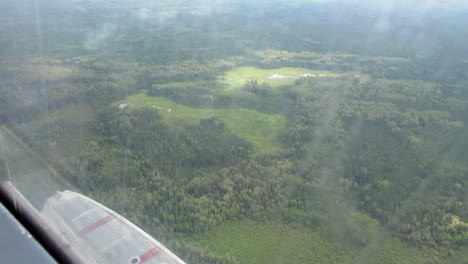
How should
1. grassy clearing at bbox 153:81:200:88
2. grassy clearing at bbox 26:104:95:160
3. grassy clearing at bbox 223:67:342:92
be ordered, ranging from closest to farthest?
grassy clearing at bbox 26:104:95:160 < grassy clearing at bbox 153:81:200:88 < grassy clearing at bbox 223:67:342:92

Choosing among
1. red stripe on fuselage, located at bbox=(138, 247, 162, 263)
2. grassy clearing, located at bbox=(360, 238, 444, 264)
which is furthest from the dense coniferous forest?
red stripe on fuselage, located at bbox=(138, 247, 162, 263)

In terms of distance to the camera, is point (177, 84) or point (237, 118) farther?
point (177, 84)

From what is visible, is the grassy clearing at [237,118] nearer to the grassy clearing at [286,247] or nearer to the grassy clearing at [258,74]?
the grassy clearing at [258,74]

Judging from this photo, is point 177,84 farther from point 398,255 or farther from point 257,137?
point 398,255

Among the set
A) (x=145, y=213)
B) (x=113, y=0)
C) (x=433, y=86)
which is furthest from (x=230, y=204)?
(x=113, y=0)

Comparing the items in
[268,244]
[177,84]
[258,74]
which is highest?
[258,74]

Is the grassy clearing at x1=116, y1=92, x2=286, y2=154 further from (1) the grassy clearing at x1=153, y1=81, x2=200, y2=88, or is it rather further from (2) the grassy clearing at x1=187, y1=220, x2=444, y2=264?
(2) the grassy clearing at x1=187, y1=220, x2=444, y2=264

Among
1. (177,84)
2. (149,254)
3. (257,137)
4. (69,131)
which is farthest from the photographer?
(177,84)

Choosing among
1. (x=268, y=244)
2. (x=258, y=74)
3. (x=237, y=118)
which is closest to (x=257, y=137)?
(x=237, y=118)
